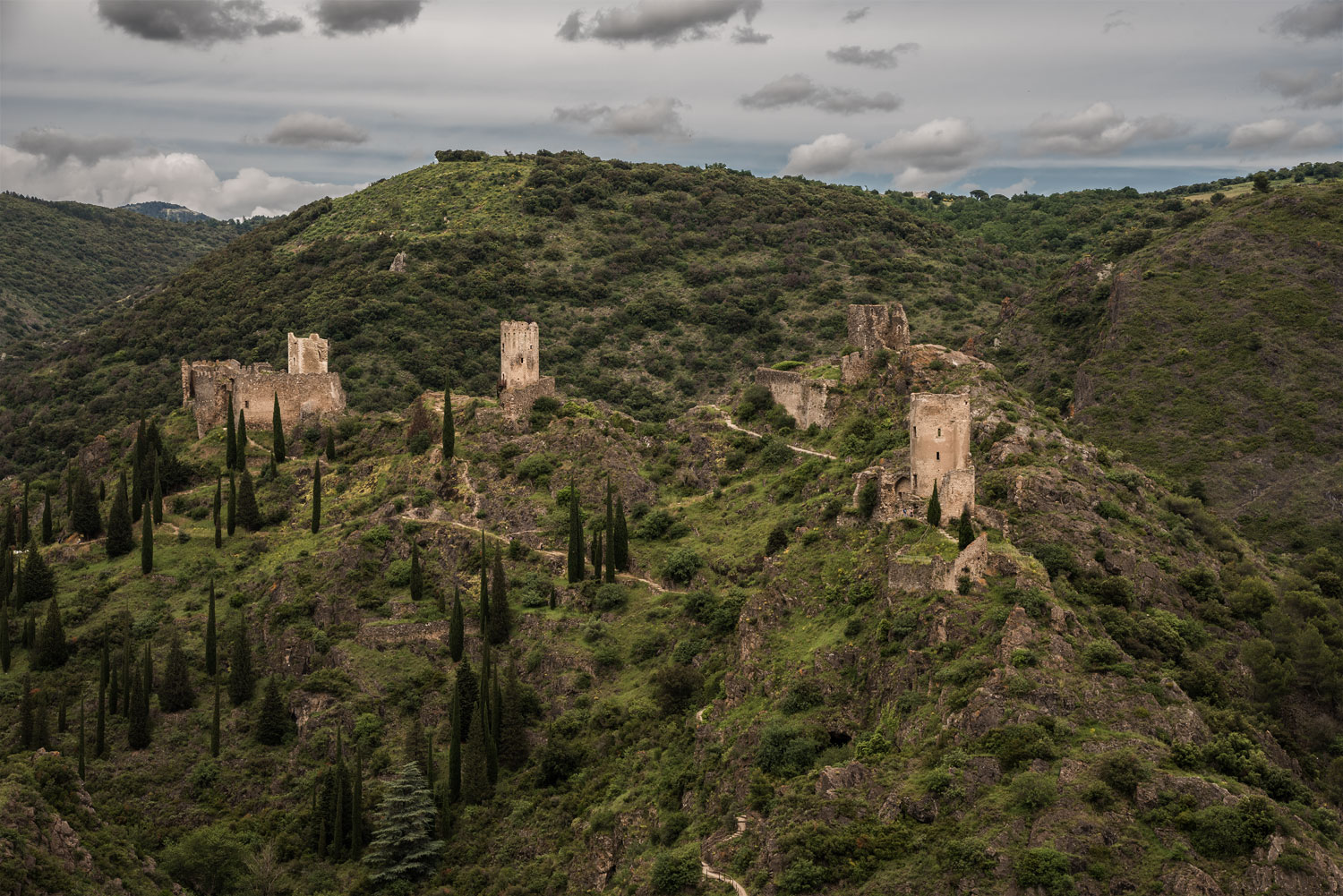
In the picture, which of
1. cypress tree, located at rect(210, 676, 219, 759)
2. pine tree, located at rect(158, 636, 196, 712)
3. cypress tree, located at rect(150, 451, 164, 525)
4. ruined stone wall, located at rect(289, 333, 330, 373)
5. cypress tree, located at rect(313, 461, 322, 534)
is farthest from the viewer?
ruined stone wall, located at rect(289, 333, 330, 373)

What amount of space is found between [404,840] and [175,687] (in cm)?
1670

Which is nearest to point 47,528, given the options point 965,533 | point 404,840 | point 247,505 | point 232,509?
point 232,509

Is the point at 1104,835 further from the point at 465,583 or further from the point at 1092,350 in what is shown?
the point at 1092,350

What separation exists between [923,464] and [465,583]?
26.1 metres

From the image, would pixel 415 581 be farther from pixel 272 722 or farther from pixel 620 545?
pixel 620 545

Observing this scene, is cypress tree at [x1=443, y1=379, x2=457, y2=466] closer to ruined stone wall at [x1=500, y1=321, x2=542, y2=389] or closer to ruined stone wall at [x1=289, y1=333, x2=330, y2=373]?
ruined stone wall at [x1=500, y1=321, x2=542, y2=389]

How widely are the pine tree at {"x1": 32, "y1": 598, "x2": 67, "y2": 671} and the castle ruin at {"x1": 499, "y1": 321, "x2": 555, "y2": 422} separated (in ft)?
84.9

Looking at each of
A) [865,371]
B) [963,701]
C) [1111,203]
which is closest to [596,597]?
[865,371]

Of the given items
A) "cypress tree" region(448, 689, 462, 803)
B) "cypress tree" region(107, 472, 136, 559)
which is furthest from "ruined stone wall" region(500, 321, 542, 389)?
"cypress tree" region(448, 689, 462, 803)

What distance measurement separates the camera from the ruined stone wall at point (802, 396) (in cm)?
7206

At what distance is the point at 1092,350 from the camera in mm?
106250

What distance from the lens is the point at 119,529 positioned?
7388 centimetres

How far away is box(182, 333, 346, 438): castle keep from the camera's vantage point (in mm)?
81062

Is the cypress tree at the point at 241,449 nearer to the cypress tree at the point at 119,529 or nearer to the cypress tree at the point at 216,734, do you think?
the cypress tree at the point at 119,529
